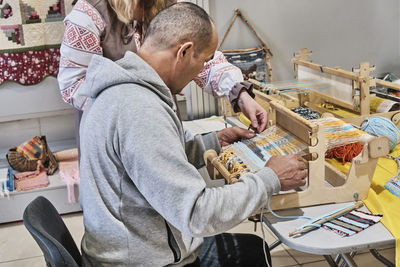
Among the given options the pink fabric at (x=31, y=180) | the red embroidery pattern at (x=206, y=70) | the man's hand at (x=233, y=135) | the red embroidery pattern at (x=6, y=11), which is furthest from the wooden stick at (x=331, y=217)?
the red embroidery pattern at (x=6, y=11)

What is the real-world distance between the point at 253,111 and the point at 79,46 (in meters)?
0.80

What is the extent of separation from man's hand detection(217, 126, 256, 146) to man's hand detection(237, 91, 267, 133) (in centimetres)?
6

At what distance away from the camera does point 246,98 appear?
2.05 m

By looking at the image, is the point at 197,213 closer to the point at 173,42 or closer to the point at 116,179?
the point at 116,179

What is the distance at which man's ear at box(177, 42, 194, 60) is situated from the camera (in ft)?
4.55

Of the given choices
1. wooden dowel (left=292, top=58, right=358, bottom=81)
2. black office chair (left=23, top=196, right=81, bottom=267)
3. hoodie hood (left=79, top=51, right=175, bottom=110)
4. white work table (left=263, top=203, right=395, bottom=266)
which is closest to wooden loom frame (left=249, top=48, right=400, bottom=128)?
wooden dowel (left=292, top=58, right=358, bottom=81)

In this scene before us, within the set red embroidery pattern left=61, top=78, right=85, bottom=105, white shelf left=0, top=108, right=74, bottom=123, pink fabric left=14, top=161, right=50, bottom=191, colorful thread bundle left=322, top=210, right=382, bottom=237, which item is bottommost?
pink fabric left=14, top=161, right=50, bottom=191

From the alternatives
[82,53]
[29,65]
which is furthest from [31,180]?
[82,53]

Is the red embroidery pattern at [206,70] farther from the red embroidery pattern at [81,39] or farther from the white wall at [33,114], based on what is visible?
the white wall at [33,114]

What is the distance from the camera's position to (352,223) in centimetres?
151

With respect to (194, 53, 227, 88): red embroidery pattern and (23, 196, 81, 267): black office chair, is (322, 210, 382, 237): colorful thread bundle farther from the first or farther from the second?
(194, 53, 227, 88): red embroidery pattern

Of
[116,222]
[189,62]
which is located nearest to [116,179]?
[116,222]

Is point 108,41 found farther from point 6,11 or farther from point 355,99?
point 6,11

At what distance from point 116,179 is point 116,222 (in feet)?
0.40
